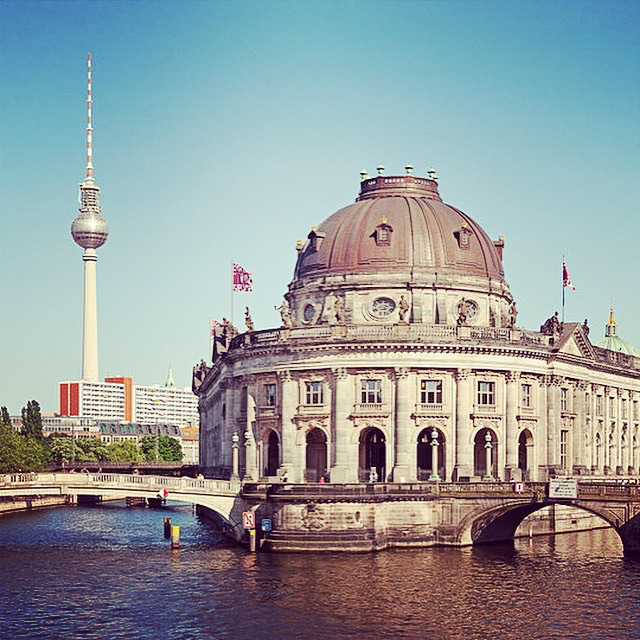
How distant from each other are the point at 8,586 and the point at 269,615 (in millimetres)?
20548

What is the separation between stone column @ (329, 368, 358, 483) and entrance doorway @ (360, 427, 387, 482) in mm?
2753

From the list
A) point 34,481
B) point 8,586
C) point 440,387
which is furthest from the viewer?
point 440,387

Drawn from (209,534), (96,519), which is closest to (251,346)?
(209,534)

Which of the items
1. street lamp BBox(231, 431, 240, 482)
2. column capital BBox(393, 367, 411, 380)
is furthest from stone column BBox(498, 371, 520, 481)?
street lamp BBox(231, 431, 240, 482)

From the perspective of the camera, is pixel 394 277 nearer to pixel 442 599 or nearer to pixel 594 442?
pixel 594 442

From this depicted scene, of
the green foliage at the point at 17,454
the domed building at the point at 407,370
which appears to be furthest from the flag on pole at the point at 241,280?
the green foliage at the point at 17,454

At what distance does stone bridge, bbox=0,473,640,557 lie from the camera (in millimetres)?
96250

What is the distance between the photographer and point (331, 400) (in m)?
116

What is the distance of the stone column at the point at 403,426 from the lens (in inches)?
4478

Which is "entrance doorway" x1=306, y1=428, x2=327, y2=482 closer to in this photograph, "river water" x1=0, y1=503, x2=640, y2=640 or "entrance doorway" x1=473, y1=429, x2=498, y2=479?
"entrance doorway" x1=473, y1=429, x2=498, y2=479

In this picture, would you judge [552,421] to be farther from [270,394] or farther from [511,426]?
[270,394]

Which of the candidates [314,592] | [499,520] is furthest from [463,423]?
[314,592]

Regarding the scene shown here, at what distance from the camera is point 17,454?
15925cm

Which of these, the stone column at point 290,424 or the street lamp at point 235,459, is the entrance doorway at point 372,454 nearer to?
the stone column at point 290,424
